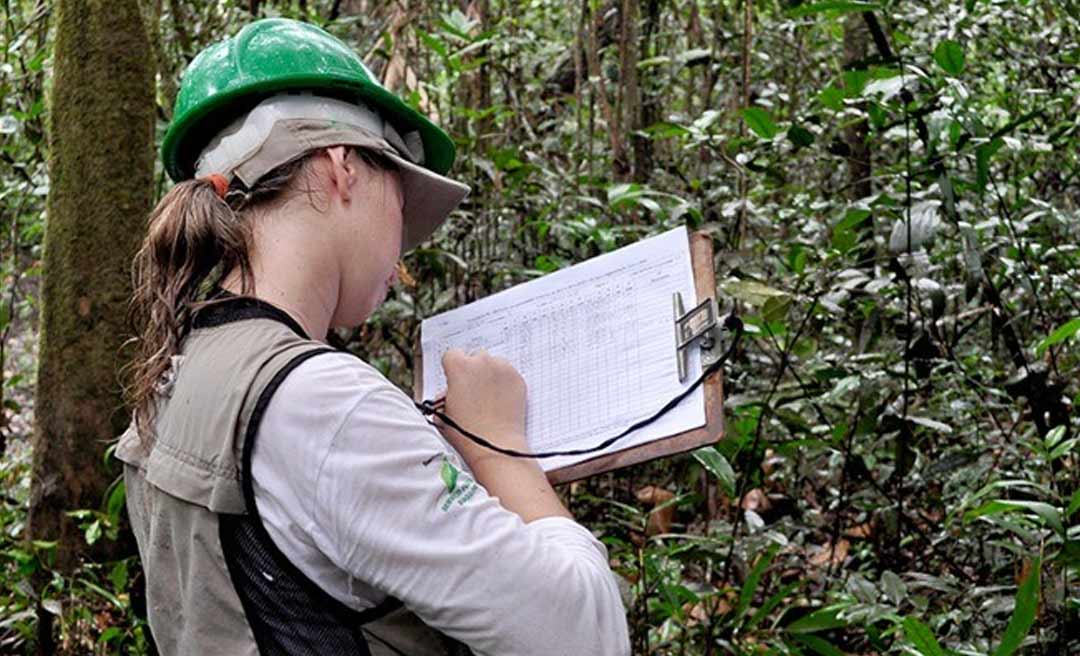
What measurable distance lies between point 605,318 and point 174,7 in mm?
3345

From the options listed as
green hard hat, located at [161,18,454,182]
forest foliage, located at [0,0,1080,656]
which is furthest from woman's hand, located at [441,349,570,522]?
forest foliage, located at [0,0,1080,656]

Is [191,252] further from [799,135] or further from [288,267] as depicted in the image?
[799,135]

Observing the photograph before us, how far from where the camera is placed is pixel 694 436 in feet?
5.01

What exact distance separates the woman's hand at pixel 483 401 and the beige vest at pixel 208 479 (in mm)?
269

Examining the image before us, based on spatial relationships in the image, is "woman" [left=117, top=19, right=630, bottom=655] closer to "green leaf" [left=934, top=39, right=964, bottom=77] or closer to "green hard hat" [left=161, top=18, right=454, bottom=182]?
"green hard hat" [left=161, top=18, right=454, bottom=182]

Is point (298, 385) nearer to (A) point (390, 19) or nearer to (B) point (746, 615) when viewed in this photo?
(B) point (746, 615)

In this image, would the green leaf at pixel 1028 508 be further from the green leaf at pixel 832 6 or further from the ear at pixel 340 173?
the ear at pixel 340 173

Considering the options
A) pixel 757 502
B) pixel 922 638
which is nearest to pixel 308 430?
pixel 922 638

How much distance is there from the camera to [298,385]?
1.36 meters

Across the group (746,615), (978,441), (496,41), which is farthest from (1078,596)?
(496,41)

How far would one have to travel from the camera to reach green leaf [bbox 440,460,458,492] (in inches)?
53.6

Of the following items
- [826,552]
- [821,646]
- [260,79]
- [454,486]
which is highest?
[260,79]

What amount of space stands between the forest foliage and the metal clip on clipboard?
0.83m

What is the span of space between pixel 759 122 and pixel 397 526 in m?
1.99
